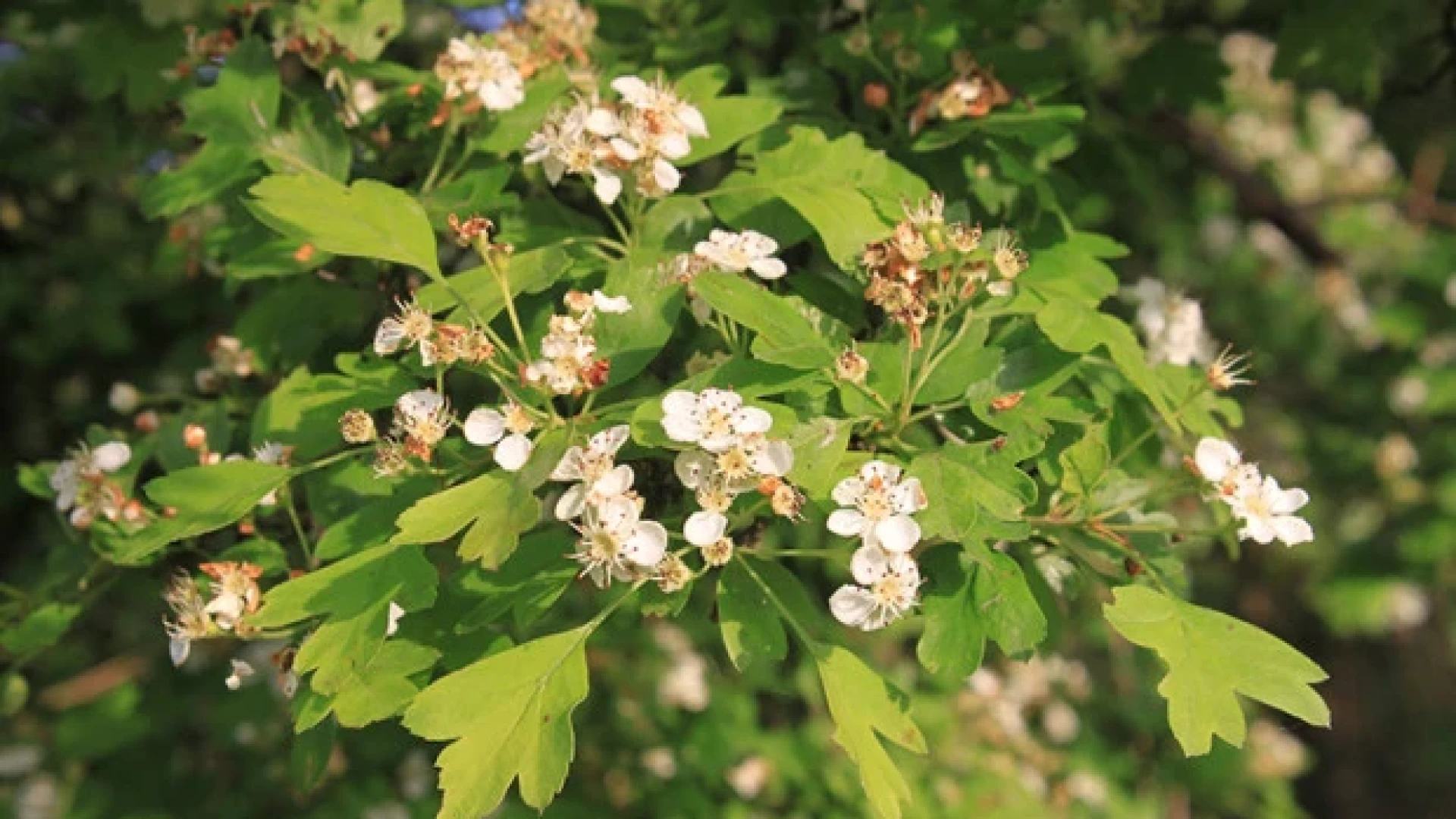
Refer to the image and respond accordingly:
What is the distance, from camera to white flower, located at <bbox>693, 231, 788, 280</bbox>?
1410 mm

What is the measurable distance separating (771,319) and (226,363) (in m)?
0.93

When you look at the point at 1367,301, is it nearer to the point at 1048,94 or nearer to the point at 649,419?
the point at 1048,94

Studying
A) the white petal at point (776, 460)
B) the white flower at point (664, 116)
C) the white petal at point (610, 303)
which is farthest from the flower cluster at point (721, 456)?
the white flower at point (664, 116)

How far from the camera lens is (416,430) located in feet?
4.32

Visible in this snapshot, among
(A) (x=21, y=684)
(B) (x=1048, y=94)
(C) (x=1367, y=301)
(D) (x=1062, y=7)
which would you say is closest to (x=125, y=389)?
(A) (x=21, y=684)

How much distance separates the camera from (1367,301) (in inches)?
177

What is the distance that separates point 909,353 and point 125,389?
1.30 meters

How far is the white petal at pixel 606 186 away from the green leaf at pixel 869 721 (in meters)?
0.52

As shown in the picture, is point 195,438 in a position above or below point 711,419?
below

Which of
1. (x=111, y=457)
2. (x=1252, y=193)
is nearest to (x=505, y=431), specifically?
(x=111, y=457)

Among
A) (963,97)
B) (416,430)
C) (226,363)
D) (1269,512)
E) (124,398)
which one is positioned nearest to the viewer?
(416,430)

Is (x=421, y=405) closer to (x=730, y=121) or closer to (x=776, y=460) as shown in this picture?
(x=776, y=460)

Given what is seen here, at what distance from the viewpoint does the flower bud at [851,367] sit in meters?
1.29

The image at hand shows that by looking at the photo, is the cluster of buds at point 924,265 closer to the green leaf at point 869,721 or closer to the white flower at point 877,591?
the white flower at point 877,591
